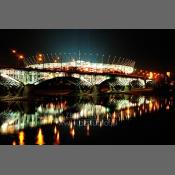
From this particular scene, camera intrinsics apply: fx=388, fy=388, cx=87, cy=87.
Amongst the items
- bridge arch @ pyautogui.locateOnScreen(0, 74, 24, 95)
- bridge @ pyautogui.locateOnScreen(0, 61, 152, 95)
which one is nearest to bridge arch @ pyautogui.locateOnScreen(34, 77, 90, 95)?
bridge @ pyautogui.locateOnScreen(0, 61, 152, 95)

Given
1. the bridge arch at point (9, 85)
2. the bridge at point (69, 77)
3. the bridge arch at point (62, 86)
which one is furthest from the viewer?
the bridge arch at point (62, 86)

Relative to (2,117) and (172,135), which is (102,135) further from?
(2,117)

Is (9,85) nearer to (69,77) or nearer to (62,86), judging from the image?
(69,77)

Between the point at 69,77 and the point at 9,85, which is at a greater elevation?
the point at 69,77

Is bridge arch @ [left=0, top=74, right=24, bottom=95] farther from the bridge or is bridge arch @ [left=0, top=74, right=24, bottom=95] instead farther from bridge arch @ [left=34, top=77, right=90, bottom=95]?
bridge arch @ [left=34, top=77, right=90, bottom=95]

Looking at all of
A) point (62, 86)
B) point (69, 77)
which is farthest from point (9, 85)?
point (62, 86)

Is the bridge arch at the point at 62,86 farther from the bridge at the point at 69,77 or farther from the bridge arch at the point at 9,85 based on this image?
the bridge arch at the point at 9,85

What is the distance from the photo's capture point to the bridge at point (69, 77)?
30141 mm

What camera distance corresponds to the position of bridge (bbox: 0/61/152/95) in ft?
98.9

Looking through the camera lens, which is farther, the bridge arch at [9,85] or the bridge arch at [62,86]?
the bridge arch at [62,86]

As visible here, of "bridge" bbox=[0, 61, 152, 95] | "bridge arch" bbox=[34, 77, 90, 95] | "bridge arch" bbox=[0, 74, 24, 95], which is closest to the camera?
"bridge arch" bbox=[0, 74, 24, 95]

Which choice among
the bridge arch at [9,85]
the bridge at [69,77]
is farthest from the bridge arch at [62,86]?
the bridge arch at [9,85]

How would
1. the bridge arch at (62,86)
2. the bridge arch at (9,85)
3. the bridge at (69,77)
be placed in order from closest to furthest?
the bridge arch at (9,85) < the bridge at (69,77) < the bridge arch at (62,86)

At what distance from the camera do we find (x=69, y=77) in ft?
121
